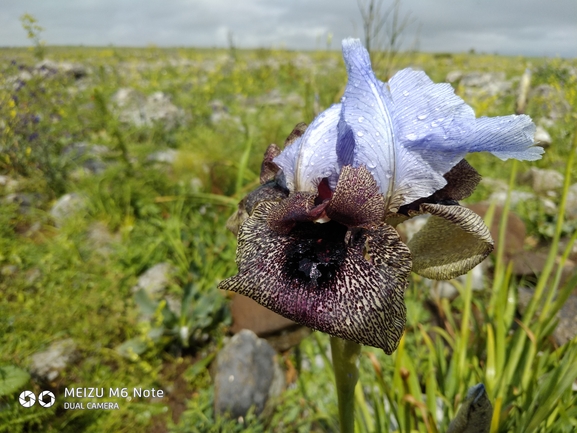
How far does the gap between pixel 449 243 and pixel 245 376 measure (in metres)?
2.01

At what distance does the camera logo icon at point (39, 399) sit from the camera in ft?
7.25

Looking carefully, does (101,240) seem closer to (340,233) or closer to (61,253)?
(61,253)

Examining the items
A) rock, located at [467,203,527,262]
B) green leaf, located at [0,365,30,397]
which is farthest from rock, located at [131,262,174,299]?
rock, located at [467,203,527,262]

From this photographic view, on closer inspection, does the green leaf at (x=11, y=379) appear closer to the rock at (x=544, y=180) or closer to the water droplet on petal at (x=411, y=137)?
the water droplet on petal at (x=411, y=137)

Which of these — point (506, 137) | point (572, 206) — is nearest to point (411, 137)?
point (506, 137)

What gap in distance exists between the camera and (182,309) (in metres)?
2.78

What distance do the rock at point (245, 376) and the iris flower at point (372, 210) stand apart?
6.01 ft

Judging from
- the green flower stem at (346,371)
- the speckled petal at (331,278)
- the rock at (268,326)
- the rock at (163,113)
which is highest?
the speckled petal at (331,278)

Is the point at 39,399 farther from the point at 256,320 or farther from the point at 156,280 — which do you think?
the point at 256,320

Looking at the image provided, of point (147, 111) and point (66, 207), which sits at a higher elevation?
point (147, 111)

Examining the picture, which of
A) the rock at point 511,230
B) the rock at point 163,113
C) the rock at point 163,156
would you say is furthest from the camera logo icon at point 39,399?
the rock at point 163,113

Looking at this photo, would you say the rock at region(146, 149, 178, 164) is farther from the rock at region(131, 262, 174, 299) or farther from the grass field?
the rock at region(131, 262, 174, 299)

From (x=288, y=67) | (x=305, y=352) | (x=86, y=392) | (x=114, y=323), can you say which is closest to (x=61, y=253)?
(x=114, y=323)

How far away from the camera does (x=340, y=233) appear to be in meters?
0.94
